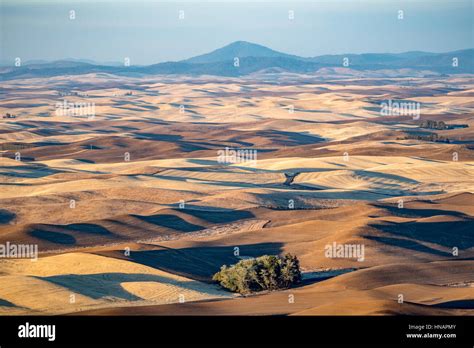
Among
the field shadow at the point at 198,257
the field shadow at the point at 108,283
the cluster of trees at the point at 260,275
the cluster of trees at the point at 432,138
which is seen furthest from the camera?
the cluster of trees at the point at 432,138

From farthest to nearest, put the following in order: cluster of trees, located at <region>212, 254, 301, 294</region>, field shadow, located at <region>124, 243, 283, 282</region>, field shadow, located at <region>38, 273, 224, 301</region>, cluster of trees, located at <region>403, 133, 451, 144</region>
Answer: cluster of trees, located at <region>403, 133, 451, 144</region>
field shadow, located at <region>124, 243, 283, 282</region>
cluster of trees, located at <region>212, 254, 301, 294</region>
field shadow, located at <region>38, 273, 224, 301</region>

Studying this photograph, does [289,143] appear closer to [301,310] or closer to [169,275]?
[169,275]

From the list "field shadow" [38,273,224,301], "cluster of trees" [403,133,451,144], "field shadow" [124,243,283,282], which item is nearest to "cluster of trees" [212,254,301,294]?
"field shadow" [38,273,224,301]

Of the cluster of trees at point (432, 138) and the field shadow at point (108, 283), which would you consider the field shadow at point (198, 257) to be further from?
the cluster of trees at point (432, 138)

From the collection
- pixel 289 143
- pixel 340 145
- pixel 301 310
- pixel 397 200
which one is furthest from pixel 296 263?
pixel 289 143

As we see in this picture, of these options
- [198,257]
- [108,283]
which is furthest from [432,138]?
[108,283]

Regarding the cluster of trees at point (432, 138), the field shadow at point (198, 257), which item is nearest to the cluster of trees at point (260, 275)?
the field shadow at point (198, 257)

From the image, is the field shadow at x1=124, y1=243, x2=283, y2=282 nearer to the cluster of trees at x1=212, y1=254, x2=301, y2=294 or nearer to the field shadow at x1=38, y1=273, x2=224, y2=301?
the field shadow at x1=38, y1=273, x2=224, y2=301

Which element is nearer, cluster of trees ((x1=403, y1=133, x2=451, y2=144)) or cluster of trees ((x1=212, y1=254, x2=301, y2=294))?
cluster of trees ((x1=212, y1=254, x2=301, y2=294))

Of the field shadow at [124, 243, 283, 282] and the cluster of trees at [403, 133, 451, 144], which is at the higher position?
the cluster of trees at [403, 133, 451, 144]
